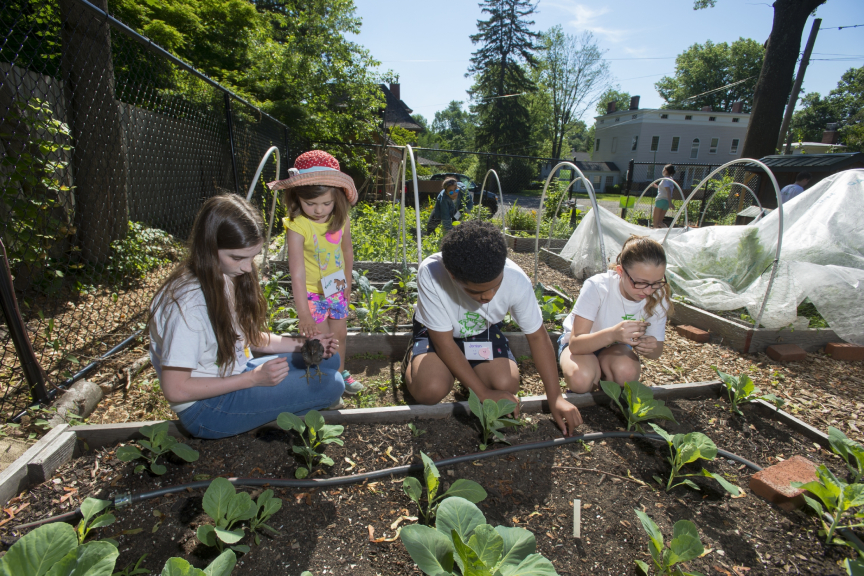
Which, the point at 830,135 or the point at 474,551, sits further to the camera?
the point at 830,135

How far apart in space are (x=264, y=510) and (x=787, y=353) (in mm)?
3601

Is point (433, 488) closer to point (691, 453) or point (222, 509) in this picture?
point (222, 509)

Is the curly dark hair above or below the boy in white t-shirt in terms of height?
above

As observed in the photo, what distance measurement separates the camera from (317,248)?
2184 mm

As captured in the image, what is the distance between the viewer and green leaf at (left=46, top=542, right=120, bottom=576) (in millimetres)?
854

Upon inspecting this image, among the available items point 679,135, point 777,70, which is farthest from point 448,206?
point 679,135

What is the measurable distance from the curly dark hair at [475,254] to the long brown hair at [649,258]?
81 centimetres

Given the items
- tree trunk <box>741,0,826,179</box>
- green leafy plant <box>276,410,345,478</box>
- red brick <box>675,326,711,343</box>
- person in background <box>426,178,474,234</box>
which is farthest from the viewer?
tree trunk <box>741,0,826,179</box>

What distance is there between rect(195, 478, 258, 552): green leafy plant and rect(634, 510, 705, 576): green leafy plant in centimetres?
111

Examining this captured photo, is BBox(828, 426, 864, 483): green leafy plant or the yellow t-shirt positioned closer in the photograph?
BBox(828, 426, 864, 483): green leafy plant

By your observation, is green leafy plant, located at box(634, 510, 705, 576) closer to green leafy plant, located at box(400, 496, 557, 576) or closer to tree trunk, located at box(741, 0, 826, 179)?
green leafy plant, located at box(400, 496, 557, 576)

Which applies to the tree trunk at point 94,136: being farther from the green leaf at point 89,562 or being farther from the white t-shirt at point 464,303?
the green leaf at point 89,562

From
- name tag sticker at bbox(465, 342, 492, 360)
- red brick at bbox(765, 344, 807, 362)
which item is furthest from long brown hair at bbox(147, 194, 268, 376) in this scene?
red brick at bbox(765, 344, 807, 362)

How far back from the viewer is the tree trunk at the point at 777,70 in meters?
8.78
